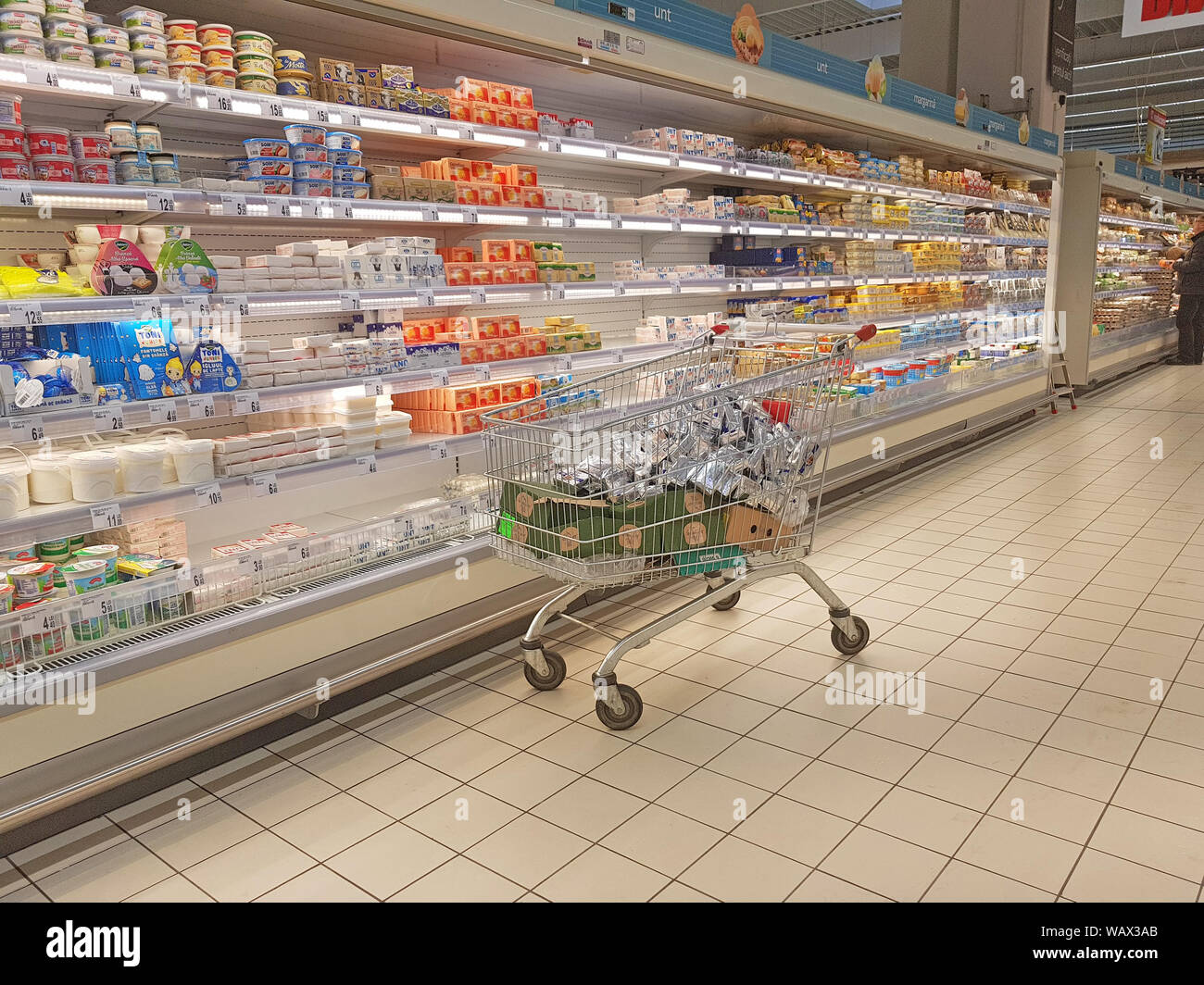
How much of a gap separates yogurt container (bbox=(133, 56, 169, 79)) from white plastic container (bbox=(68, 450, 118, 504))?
3.90 ft

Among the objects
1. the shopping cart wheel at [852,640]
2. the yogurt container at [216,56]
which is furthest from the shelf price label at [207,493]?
the shopping cart wheel at [852,640]

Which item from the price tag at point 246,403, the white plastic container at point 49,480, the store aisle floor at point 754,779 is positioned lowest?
the store aisle floor at point 754,779

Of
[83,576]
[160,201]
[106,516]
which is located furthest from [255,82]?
[83,576]

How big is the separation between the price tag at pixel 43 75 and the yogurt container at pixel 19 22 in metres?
0.11

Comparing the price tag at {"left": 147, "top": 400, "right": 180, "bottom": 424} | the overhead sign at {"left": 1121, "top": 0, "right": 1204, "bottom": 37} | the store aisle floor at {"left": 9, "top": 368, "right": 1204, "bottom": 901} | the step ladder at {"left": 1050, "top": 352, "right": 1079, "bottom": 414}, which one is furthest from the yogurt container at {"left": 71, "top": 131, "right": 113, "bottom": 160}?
the step ladder at {"left": 1050, "top": 352, "right": 1079, "bottom": 414}

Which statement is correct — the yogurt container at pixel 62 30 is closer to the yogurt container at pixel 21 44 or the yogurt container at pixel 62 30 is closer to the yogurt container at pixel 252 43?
the yogurt container at pixel 21 44

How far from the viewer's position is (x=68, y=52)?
254 cm

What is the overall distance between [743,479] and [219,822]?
76.9 inches

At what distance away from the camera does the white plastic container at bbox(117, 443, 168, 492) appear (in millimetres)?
2785

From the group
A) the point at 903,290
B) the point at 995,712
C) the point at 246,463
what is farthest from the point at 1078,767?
the point at 903,290

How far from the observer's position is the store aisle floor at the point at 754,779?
90.3 inches

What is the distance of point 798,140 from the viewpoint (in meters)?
6.18
